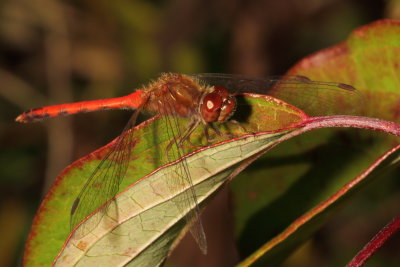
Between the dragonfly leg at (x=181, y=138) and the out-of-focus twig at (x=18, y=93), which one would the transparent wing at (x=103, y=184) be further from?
the out-of-focus twig at (x=18, y=93)

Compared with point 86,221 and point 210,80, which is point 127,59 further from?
point 86,221

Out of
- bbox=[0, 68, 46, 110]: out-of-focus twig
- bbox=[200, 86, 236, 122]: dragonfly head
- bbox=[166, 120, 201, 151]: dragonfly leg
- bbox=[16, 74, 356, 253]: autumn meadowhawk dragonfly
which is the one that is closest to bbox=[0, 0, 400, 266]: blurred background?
bbox=[0, 68, 46, 110]: out-of-focus twig

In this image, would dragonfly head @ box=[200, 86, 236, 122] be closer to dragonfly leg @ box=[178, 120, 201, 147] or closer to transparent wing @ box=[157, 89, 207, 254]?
dragonfly leg @ box=[178, 120, 201, 147]

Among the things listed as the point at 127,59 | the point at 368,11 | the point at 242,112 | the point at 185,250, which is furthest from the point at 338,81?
the point at 127,59

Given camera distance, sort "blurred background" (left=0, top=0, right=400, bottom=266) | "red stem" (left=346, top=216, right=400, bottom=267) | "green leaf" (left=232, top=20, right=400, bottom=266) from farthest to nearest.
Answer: "blurred background" (left=0, top=0, right=400, bottom=266) < "green leaf" (left=232, top=20, right=400, bottom=266) < "red stem" (left=346, top=216, right=400, bottom=267)

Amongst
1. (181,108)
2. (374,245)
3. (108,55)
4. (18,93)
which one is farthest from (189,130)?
(108,55)

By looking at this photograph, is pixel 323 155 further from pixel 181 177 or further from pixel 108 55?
pixel 108 55
